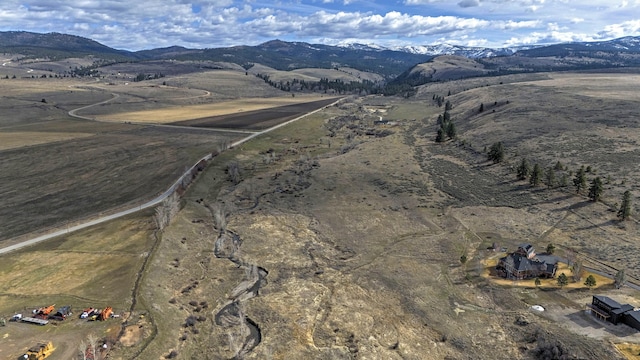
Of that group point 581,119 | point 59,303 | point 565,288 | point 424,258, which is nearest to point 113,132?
point 59,303

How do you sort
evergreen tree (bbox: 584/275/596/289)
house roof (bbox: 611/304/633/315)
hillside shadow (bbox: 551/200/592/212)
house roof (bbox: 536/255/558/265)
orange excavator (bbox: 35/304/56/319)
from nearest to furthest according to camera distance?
house roof (bbox: 611/304/633/315) → orange excavator (bbox: 35/304/56/319) → evergreen tree (bbox: 584/275/596/289) → house roof (bbox: 536/255/558/265) → hillside shadow (bbox: 551/200/592/212)

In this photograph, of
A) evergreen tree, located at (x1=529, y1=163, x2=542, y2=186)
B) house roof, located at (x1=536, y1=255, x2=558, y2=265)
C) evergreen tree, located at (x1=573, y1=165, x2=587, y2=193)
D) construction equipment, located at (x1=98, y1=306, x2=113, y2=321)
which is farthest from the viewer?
evergreen tree, located at (x1=529, y1=163, x2=542, y2=186)

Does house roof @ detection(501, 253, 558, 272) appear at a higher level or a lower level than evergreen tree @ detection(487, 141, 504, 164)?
lower

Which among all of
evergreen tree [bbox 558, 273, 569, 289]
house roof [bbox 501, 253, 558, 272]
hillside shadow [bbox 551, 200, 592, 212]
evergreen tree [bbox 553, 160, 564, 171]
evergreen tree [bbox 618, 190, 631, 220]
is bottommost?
evergreen tree [bbox 558, 273, 569, 289]

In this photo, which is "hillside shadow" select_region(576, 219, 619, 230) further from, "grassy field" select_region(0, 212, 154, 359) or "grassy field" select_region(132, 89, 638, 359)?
"grassy field" select_region(0, 212, 154, 359)

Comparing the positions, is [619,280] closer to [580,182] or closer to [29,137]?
[580,182]

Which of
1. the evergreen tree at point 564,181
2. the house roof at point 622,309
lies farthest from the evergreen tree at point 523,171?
the house roof at point 622,309

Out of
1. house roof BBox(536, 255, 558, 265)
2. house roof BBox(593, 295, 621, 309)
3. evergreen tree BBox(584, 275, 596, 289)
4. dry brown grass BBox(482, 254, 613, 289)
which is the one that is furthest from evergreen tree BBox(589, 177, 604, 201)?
house roof BBox(593, 295, 621, 309)

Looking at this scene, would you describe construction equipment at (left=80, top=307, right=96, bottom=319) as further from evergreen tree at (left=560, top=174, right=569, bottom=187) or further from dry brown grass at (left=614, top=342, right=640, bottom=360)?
evergreen tree at (left=560, top=174, right=569, bottom=187)

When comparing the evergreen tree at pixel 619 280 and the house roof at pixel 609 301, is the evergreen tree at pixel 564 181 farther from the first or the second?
the house roof at pixel 609 301

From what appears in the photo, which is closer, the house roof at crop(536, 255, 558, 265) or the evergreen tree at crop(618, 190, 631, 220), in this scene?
the house roof at crop(536, 255, 558, 265)

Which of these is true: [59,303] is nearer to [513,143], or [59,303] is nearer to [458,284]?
[458,284]
